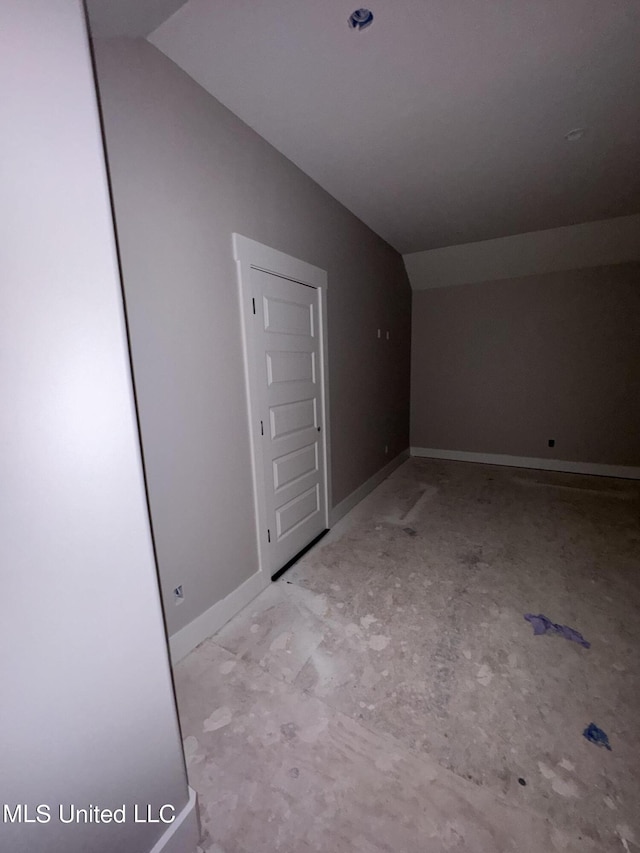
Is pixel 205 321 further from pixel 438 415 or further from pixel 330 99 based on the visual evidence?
pixel 438 415

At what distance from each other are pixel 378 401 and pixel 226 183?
9.08 ft

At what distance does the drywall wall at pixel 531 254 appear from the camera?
371 centimetres

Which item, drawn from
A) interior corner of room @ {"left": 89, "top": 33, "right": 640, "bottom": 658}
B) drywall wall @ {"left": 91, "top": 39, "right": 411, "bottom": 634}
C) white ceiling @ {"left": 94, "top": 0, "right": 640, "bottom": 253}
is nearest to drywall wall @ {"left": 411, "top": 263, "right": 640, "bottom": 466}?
interior corner of room @ {"left": 89, "top": 33, "right": 640, "bottom": 658}

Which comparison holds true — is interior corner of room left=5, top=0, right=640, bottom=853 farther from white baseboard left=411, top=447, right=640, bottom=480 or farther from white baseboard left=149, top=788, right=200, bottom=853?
white baseboard left=411, top=447, right=640, bottom=480

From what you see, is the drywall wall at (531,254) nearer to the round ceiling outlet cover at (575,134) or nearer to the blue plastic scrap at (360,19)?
the round ceiling outlet cover at (575,134)

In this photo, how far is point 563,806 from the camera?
113cm

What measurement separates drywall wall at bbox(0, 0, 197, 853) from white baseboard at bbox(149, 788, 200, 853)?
0.54 ft

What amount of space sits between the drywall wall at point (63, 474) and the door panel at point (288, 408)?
140cm

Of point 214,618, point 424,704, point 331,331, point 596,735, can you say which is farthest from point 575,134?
point 214,618

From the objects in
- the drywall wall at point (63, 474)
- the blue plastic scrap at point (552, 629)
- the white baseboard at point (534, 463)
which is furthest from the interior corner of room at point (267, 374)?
the white baseboard at point (534, 463)

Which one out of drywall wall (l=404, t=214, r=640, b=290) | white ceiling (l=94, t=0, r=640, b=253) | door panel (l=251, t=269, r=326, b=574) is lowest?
door panel (l=251, t=269, r=326, b=574)

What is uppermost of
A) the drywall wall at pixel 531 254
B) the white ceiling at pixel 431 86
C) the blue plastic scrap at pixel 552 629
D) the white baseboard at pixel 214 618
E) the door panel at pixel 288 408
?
the white ceiling at pixel 431 86

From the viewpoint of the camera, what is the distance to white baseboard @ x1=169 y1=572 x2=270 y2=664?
69.3 inches

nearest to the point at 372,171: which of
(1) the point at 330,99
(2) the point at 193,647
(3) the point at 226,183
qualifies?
(1) the point at 330,99
